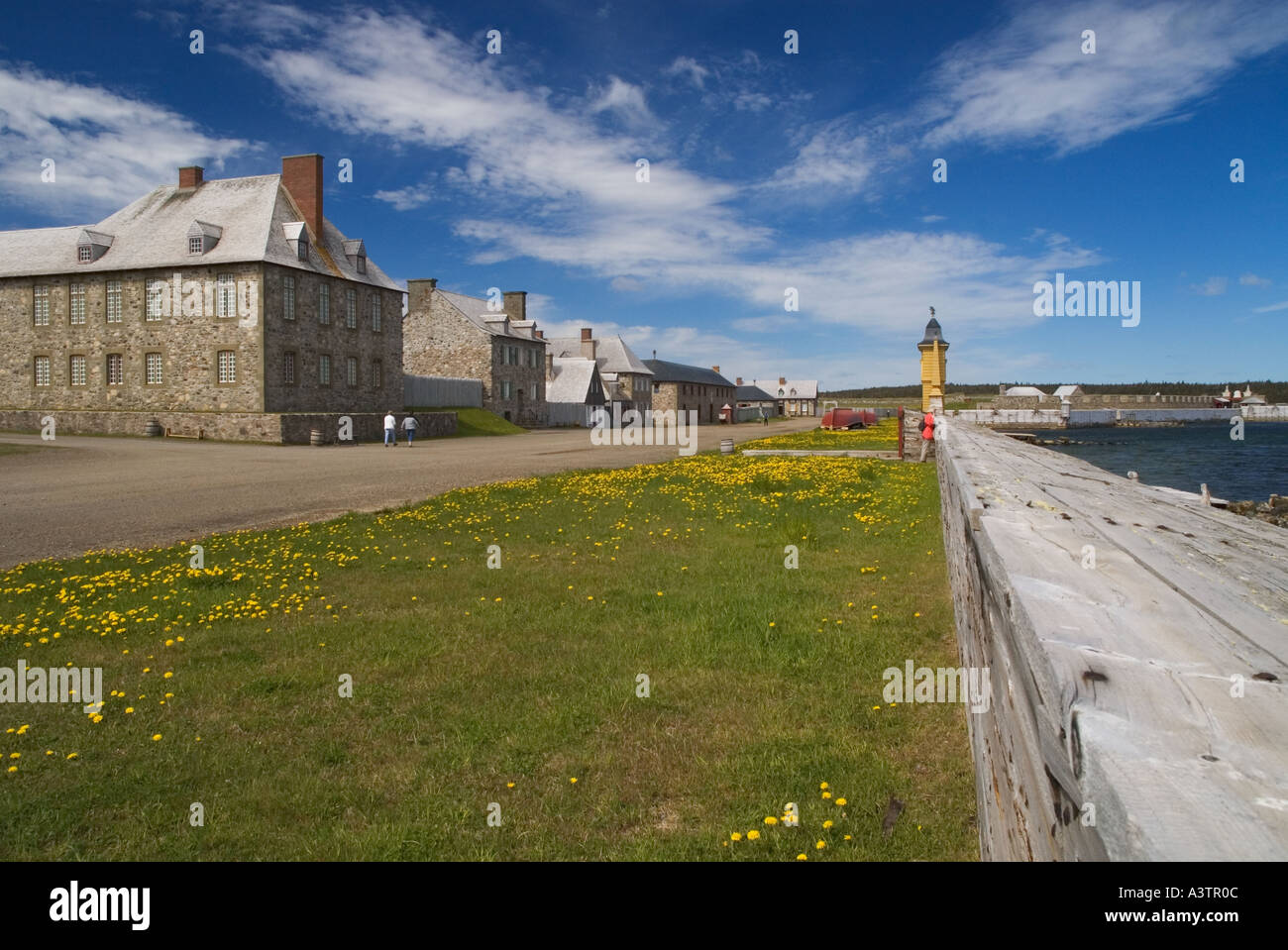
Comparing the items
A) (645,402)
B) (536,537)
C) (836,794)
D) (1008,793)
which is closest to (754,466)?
(536,537)

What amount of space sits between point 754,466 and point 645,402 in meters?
68.9

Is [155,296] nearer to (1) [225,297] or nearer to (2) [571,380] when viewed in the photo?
(1) [225,297]

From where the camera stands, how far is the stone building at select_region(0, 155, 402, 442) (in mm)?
39375

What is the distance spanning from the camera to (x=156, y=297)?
133 feet

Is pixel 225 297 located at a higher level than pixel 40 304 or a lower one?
lower

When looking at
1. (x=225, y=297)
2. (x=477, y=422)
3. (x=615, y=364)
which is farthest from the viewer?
(x=615, y=364)

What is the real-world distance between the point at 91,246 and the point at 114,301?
3.17 meters

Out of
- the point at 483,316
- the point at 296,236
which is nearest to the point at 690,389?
the point at 483,316

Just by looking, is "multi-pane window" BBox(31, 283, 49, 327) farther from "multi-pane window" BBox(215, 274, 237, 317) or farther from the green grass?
the green grass

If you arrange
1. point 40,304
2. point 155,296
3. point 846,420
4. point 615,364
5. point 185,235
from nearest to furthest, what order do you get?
point 155,296 → point 185,235 → point 40,304 → point 846,420 → point 615,364

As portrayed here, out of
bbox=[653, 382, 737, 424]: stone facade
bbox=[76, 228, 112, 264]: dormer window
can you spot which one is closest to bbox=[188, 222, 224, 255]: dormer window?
bbox=[76, 228, 112, 264]: dormer window

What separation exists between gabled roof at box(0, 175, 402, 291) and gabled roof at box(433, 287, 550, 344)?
14.0 m

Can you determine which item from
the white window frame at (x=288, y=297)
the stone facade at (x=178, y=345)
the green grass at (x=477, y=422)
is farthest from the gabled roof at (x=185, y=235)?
the green grass at (x=477, y=422)

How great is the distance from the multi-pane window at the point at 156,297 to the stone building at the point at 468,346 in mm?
19640
